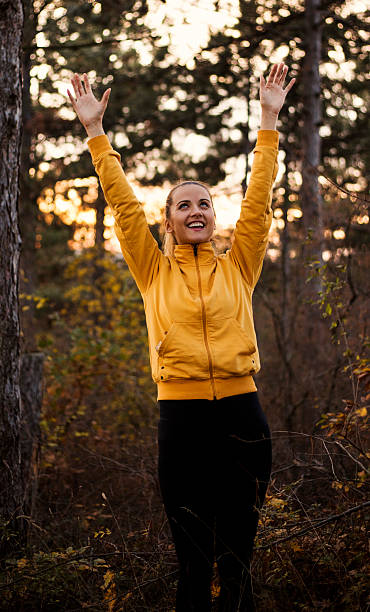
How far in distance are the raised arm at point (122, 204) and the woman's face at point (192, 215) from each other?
6.6 inches

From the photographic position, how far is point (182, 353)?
8.21 feet

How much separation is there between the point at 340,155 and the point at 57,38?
6.20 m

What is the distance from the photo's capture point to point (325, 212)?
6.27 meters

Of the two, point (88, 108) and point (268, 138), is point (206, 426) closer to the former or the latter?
point (268, 138)

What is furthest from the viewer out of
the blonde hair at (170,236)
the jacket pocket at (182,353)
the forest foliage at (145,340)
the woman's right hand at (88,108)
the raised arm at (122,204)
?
the forest foliage at (145,340)

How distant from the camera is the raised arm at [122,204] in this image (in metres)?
2.72

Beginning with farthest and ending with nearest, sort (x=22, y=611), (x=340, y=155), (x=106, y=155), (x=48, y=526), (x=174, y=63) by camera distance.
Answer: (x=340, y=155), (x=174, y=63), (x=48, y=526), (x=22, y=611), (x=106, y=155)

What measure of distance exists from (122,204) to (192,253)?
41 centimetres

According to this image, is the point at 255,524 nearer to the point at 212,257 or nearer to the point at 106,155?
the point at 212,257

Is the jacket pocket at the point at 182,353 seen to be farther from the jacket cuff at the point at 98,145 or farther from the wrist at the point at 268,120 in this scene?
the wrist at the point at 268,120

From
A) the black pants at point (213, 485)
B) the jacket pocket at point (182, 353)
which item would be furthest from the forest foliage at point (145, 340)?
the jacket pocket at point (182, 353)

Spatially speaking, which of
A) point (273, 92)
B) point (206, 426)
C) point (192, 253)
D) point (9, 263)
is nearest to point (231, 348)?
point (206, 426)

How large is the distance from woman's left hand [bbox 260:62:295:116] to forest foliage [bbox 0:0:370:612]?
0.69m

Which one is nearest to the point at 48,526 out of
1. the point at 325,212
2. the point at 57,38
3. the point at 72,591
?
the point at 72,591
